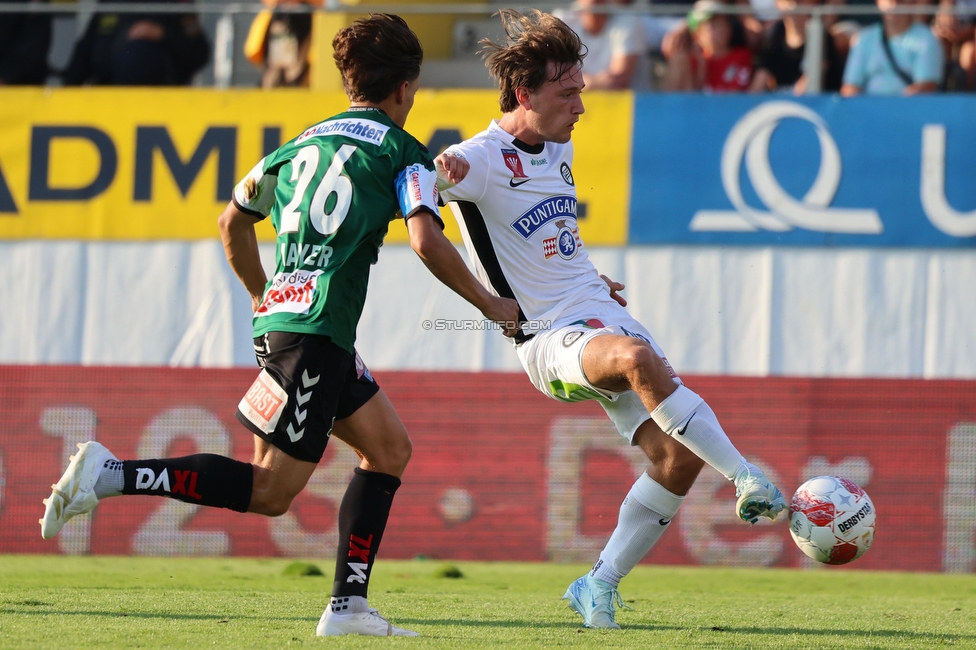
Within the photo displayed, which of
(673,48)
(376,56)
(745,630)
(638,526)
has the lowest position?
(745,630)

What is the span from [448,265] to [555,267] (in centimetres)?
119

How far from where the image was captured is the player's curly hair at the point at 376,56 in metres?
4.38

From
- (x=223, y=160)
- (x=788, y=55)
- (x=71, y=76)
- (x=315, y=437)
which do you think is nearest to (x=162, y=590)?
(x=315, y=437)

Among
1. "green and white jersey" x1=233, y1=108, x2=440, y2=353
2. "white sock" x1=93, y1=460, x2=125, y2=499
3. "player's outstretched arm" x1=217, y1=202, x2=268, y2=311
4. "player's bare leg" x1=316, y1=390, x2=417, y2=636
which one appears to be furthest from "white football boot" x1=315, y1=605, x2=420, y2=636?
"player's outstretched arm" x1=217, y1=202, x2=268, y2=311

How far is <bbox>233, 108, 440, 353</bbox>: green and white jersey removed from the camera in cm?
423

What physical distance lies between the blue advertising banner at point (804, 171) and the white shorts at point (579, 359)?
465cm

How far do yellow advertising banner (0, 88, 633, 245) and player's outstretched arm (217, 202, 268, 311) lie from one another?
5.44 meters

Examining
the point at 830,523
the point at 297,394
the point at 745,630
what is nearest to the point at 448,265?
the point at 297,394

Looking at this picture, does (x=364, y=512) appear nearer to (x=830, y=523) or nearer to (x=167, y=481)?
(x=167, y=481)

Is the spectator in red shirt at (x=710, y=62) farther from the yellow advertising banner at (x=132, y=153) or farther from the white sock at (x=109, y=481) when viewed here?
the white sock at (x=109, y=481)

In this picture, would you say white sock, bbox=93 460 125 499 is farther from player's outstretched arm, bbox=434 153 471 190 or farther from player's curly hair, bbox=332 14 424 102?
player's outstretched arm, bbox=434 153 471 190

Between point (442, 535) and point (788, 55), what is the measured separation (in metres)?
4.74

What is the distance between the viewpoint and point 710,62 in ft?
32.6

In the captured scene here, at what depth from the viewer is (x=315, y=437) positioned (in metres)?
4.18
